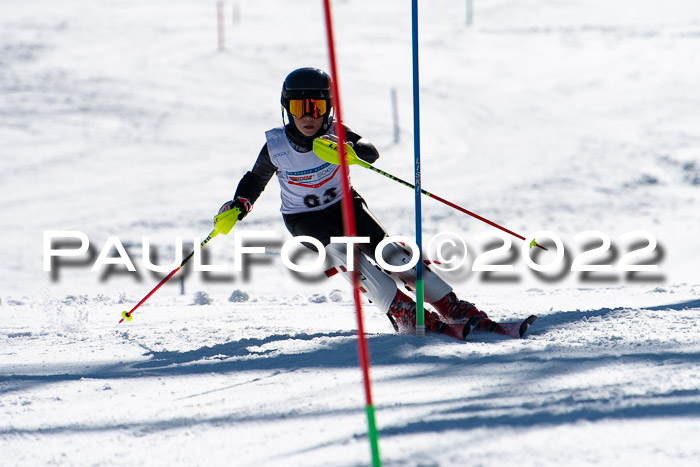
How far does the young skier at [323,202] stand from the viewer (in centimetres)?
400

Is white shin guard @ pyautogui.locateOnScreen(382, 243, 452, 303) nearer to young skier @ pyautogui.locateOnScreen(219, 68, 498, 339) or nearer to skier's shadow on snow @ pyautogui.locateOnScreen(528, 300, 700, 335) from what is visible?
young skier @ pyautogui.locateOnScreen(219, 68, 498, 339)

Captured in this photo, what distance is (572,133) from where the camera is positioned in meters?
14.2

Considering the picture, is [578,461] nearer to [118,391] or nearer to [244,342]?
[118,391]

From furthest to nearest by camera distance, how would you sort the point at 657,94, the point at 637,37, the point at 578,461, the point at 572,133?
the point at 637,37
the point at 657,94
the point at 572,133
the point at 578,461

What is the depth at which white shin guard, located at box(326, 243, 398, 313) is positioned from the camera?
3.99 m

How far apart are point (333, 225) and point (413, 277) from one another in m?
0.53

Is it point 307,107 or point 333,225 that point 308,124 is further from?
point 333,225

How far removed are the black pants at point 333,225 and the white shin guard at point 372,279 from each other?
15 centimetres

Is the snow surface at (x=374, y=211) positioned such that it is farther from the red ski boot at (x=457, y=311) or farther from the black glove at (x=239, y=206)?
the black glove at (x=239, y=206)

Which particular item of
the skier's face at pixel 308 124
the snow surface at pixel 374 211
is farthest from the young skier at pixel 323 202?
the snow surface at pixel 374 211

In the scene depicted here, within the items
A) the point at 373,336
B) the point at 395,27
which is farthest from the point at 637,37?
the point at 373,336

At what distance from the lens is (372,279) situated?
3.99 metres

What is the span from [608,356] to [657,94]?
14046 millimetres

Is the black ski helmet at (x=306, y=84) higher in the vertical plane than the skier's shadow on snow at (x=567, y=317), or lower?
higher
